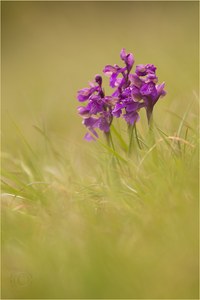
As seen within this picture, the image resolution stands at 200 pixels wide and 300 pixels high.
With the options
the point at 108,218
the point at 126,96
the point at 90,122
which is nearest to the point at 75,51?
the point at 90,122

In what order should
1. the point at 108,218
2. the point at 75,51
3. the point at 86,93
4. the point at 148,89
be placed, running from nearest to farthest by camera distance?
the point at 108,218 < the point at 148,89 < the point at 86,93 < the point at 75,51

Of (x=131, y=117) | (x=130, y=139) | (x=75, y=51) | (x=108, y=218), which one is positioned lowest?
(x=108, y=218)

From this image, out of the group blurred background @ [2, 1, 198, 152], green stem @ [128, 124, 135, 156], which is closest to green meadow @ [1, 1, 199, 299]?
green stem @ [128, 124, 135, 156]

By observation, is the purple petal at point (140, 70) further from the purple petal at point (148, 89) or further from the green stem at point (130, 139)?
the green stem at point (130, 139)

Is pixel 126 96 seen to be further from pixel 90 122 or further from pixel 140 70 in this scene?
pixel 90 122

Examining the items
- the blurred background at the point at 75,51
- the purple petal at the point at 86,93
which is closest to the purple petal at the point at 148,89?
the purple petal at the point at 86,93

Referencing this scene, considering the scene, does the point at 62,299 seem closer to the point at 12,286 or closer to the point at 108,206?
the point at 12,286

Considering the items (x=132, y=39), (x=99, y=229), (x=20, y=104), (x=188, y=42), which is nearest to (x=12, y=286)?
(x=99, y=229)
